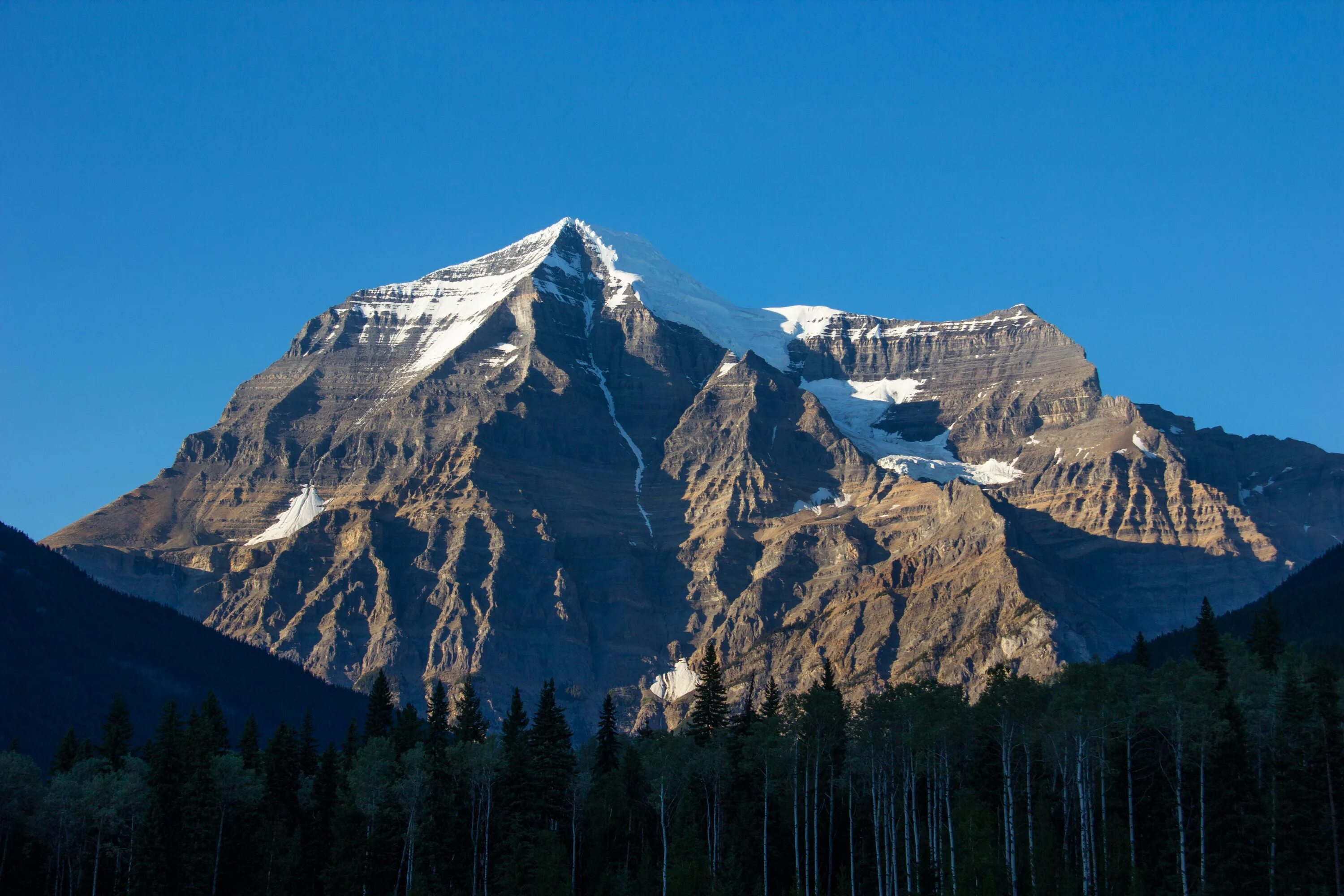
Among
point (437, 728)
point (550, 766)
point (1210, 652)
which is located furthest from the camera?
point (437, 728)

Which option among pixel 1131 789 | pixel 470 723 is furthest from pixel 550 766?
pixel 1131 789

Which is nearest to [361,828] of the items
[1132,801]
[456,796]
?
[456,796]

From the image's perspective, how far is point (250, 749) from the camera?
150875mm

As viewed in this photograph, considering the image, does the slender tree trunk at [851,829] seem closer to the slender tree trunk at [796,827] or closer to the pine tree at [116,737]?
the slender tree trunk at [796,827]

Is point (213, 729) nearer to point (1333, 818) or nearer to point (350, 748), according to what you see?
point (350, 748)

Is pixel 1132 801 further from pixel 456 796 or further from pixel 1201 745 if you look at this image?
pixel 456 796

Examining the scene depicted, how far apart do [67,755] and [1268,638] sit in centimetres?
11799

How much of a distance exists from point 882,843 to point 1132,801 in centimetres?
2136

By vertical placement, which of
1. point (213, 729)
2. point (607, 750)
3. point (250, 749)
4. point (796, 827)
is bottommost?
point (796, 827)

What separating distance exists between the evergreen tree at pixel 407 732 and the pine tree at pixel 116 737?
25.3 meters

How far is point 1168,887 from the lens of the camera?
104500mm

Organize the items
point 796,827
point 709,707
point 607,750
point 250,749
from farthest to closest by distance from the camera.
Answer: point 709,707 → point 607,750 → point 250,749 → point 796,827

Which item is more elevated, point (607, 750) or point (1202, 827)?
point (607, 750)

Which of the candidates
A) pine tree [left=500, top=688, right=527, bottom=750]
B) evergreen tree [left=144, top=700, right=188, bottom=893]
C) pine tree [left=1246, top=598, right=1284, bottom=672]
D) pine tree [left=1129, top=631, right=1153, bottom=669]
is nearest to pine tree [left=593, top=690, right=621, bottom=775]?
pine tree [left=500, top=688, right=527, bottom=750]
